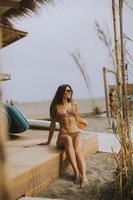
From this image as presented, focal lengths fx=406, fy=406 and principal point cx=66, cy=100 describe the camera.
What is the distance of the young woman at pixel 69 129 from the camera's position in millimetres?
3977

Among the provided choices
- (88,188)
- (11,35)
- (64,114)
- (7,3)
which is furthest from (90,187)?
(7,3)

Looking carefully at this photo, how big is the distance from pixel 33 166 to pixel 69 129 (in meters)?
0.91

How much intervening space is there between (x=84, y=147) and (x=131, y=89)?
809 cm

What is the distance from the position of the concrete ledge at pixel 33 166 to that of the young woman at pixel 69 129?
0.50 feet

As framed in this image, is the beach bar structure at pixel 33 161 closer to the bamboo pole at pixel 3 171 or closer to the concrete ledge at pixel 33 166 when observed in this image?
the concrete ledge at pixel 33 166

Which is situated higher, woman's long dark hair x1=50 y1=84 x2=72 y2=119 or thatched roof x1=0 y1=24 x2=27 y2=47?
thatched roof x1=0 y1=24 x2=27 y2=47

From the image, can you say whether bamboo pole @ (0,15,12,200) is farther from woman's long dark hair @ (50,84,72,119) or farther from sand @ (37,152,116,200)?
woman's long dark hair @ (50,84,72,119)

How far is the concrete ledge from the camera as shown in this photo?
10.4 ft

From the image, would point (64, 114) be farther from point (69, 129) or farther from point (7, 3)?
point (7, 3)

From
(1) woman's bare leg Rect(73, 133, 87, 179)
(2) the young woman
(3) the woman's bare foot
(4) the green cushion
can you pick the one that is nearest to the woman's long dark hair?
(2) the young woman

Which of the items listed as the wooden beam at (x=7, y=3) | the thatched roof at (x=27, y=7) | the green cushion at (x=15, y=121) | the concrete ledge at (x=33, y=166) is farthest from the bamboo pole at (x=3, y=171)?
the thatched roof at (x=27, y=7)

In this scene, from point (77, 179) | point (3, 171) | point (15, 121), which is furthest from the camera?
point (15, 121)

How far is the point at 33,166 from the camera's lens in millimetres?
3451

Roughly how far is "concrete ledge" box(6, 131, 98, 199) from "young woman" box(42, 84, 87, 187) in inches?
6.0
